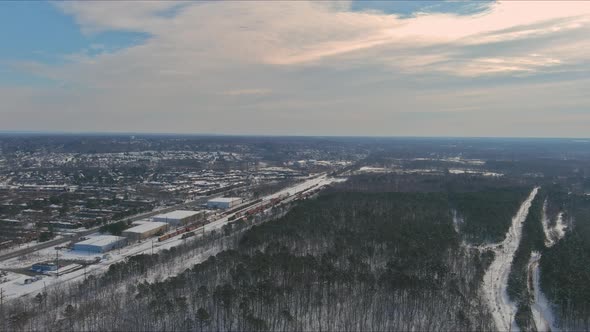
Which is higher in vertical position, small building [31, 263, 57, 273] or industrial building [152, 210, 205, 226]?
industrial building [152, 210, 205, 226]

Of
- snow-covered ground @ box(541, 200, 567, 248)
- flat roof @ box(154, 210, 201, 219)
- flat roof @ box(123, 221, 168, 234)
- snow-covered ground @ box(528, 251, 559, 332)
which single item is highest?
snow-covered ground @ box(541, 200, 567, 248)

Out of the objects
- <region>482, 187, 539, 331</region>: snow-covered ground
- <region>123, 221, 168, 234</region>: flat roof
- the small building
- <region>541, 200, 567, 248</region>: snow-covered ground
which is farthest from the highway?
<region>541, 200, 567, 248</region>: snow-covered ground

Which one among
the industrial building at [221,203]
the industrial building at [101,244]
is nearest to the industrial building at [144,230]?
the industrial building at [101,244]

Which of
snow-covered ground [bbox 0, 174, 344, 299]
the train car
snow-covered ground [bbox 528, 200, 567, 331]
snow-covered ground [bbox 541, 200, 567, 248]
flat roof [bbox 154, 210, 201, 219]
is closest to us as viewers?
snow-covered ground [bbox 528, 200, 567, 331]

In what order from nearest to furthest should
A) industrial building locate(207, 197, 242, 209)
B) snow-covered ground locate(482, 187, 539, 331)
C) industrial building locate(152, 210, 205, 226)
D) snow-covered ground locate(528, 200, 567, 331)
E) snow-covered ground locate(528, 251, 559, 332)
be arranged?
snow-covered ground locate(528, 251, 559, 332)
snow-covered ground locate(528, 200, 567, 331)
snow-covered ground locate(482, 187, 539, 331)
industrial building locate(152, 210, 205, 226)
industrial building locate(207, 197, 242, 209)

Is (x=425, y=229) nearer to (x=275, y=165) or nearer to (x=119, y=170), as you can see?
(x=119, y=170)

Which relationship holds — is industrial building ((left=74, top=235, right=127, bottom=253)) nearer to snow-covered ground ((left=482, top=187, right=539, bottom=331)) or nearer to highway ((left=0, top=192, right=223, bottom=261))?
highway ((left=0, top=192, right=223, bottom=261))

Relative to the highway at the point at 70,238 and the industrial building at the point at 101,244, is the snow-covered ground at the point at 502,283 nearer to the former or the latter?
the industrial building at the point at 101,244
